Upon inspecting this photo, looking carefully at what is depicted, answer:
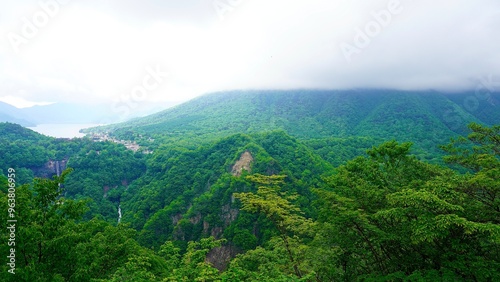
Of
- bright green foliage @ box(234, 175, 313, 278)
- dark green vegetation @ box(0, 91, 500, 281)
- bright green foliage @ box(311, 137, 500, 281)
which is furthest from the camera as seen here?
bright green foliage @ box(234, 175, 313, 278)

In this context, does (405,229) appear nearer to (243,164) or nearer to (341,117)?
(243,164)

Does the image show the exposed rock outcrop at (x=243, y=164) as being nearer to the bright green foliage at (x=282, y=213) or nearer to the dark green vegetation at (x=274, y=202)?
the dark green vegetation at (x=274, y=202)

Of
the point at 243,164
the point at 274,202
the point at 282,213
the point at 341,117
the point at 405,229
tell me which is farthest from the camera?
the point at 341,117

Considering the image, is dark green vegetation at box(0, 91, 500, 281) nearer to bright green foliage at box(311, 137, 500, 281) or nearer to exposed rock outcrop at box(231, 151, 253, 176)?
bright green foliage at box(311, 137, 500, 281)

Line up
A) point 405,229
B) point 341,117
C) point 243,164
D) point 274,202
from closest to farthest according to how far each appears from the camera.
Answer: point 405,229
point 274,202
point 243,164
point 341,117

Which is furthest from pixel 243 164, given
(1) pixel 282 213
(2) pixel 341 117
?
(2) pixel 341 117

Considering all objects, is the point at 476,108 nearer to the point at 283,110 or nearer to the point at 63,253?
the point at 283,110

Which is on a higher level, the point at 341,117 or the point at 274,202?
the point at 274,202

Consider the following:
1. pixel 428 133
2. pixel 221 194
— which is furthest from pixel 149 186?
pixel 428 133

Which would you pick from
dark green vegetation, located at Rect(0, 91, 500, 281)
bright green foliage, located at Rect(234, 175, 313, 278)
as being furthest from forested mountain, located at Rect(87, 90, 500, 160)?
bright green foliage, located at Rect(234, 175, 313, 278)
